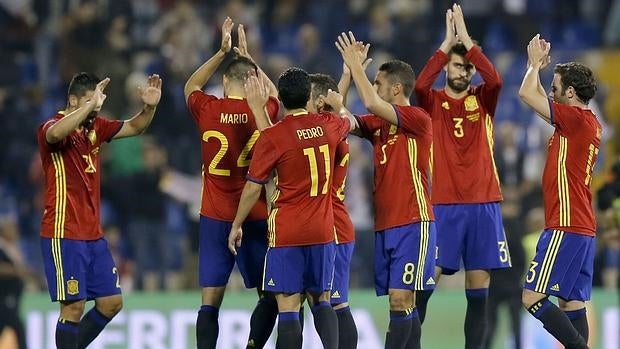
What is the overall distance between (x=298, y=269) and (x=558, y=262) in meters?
2.02

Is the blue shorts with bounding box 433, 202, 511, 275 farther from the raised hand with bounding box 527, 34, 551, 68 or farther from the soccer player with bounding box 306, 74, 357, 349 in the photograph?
the raised hand with bounding box 527, 34, 551, 68

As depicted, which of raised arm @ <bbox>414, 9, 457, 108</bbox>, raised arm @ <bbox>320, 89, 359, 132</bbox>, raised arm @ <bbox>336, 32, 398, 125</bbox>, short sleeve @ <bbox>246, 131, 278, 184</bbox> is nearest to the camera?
short sleeve @ <bbox>246, 131, 278, 184</bbox>

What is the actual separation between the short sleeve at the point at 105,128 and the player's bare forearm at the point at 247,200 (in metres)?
1.49

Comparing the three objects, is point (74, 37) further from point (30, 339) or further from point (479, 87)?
point (479, 87)

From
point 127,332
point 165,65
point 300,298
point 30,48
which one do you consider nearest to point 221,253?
point 300,298

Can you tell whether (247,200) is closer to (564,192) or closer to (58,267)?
(58,267)

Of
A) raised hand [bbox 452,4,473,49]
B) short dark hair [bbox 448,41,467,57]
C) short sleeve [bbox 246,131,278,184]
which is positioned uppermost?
raised hand [bbox 452,4,473,49]

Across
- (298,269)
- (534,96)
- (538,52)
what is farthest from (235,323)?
(538,52)

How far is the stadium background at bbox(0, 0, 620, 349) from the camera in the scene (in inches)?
600

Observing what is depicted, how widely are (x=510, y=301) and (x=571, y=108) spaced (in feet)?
17.2

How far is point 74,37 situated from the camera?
18328 mm

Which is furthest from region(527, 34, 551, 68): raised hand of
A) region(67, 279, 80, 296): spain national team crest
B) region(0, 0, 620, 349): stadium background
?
region(67, 279, 80, 296): spain national team crest

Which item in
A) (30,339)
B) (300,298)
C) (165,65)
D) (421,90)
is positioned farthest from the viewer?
→ (165,65)

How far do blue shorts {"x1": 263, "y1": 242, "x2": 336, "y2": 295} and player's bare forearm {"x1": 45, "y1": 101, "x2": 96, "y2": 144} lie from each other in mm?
1732
